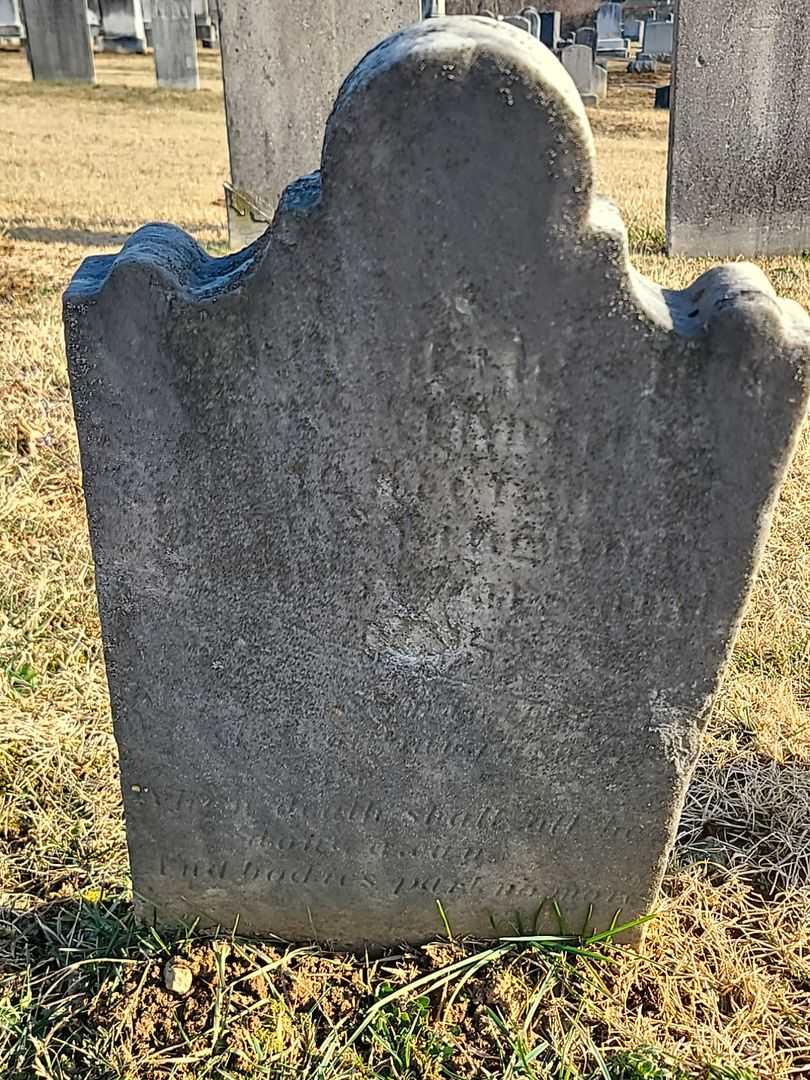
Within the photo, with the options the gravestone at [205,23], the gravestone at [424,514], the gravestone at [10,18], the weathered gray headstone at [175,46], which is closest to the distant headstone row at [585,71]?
the weathered gray headstone at [175,46]

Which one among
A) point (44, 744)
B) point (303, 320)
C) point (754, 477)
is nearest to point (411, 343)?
point (303, 320)

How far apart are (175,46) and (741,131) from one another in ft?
42.9

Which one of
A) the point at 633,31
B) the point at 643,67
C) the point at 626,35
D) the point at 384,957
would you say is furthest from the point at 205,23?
the point at 384,957

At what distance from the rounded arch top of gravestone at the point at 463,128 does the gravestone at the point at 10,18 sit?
81.7 ft

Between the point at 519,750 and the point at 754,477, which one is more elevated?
the point at 754,477

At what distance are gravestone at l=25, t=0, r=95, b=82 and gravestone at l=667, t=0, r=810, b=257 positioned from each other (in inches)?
523

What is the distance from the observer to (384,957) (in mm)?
2012

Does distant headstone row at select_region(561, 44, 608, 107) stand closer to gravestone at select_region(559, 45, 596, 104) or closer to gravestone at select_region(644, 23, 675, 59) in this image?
gravestone at select_region(559, 45, 596, 104)

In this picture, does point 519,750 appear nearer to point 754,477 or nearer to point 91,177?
point 754,477

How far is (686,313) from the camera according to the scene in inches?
56.7

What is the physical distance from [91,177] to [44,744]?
8486mm

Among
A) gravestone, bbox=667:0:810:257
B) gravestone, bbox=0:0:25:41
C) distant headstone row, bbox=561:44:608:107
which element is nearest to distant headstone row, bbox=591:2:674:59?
distant headstone row, bbox=561:44:608:107

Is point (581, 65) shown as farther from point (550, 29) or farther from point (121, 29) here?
point (121, 29)

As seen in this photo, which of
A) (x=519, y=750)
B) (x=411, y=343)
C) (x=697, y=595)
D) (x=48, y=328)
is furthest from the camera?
(x=48, y=328)
